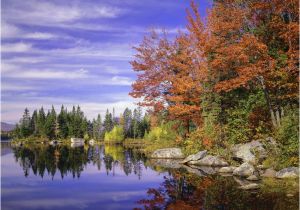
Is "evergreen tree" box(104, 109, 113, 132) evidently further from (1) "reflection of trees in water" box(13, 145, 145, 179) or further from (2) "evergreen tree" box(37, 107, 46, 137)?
(1) "reflection of trees in water" box(13, 145, 145, 179)

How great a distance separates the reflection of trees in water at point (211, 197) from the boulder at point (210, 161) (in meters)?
6.29

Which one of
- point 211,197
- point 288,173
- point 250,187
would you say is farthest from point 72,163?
point 288,173

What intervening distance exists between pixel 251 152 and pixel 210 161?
11.6 feet

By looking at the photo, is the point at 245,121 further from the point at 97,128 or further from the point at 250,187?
the point at 97,128

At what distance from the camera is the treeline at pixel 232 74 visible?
17891mm

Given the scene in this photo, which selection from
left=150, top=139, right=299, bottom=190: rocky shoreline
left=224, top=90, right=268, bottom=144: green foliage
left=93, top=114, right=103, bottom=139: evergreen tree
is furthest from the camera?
left=93, top=114, right=103, bottom=139: evergreen tree

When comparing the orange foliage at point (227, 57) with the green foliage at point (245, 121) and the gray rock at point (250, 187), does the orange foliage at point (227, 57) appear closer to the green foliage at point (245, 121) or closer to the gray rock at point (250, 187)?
the green foliage at point (245, 121)

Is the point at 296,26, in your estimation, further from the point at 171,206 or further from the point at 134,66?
the point at 134,66

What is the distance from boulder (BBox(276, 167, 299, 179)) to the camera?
14576 mm

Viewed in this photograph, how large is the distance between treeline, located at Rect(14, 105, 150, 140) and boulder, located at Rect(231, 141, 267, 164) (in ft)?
249

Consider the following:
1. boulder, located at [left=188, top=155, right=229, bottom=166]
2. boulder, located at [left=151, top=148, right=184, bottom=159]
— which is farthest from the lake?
boulder, located at [left=151, top=148, right=184, bottom=159]

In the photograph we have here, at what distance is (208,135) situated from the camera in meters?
24.4

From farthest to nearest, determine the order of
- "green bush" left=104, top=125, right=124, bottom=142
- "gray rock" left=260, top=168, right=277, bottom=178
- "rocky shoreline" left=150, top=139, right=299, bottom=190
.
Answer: "green bush" left=104, top=125, right=124, bottom=142
"gray rock" left=260, top=168, right=277, bottom=178
"rocky shoreline" left=150, top=139, right=299, bottom=190

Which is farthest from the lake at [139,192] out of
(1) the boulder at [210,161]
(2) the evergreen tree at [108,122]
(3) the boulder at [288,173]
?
(2) the evergreen tree at [108,122]
